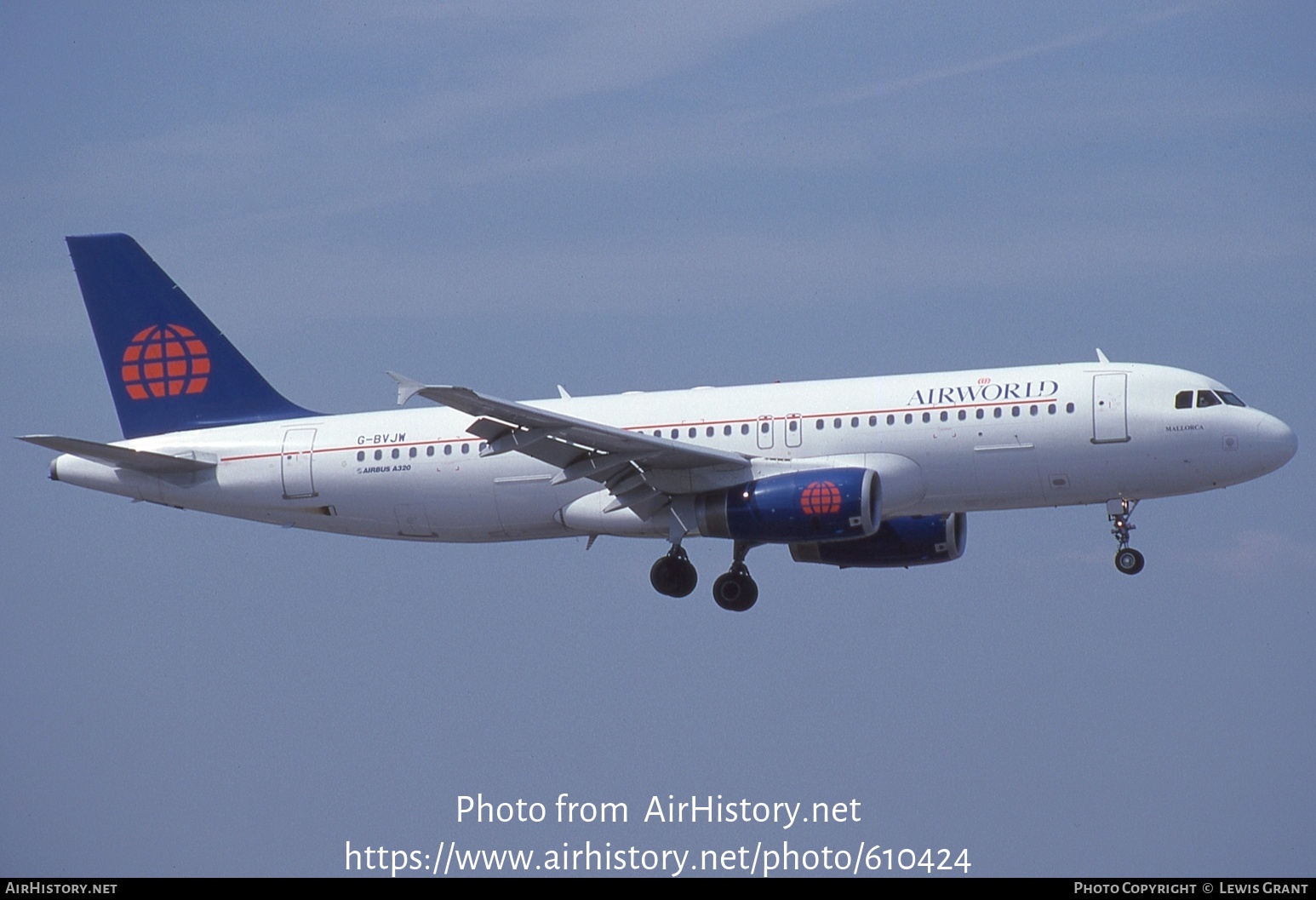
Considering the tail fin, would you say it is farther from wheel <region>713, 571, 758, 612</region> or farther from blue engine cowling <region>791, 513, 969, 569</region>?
blue engine cowling <region>791, 513, 969, 569</region>

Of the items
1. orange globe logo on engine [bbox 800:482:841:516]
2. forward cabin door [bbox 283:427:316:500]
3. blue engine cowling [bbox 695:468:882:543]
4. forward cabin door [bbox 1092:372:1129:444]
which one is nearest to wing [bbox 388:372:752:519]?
blue engine cowling [bbox 695:468:882:543]

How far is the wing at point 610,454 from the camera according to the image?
36.2 metres

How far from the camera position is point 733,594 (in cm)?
4172

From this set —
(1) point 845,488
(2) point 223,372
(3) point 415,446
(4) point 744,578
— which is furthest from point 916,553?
(2) point 223,372

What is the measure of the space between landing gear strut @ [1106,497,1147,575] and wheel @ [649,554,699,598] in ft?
30.1

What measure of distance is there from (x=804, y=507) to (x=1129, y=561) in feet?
23.5

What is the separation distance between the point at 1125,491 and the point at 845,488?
5894 mm

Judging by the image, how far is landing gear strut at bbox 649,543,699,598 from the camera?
1607 inches

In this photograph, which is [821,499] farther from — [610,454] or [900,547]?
[900,547]

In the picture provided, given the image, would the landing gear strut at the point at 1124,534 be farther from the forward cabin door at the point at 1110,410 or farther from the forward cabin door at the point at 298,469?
the forward cabin door at the point at 298,469

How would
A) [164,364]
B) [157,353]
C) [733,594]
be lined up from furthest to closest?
1. [157,353]
2. [164,364]
3. [733,594]

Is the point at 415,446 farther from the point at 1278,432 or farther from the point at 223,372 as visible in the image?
the point at 1278,432

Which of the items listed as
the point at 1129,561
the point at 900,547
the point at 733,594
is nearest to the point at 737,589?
the point at 733,594

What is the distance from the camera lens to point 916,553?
43125mm
